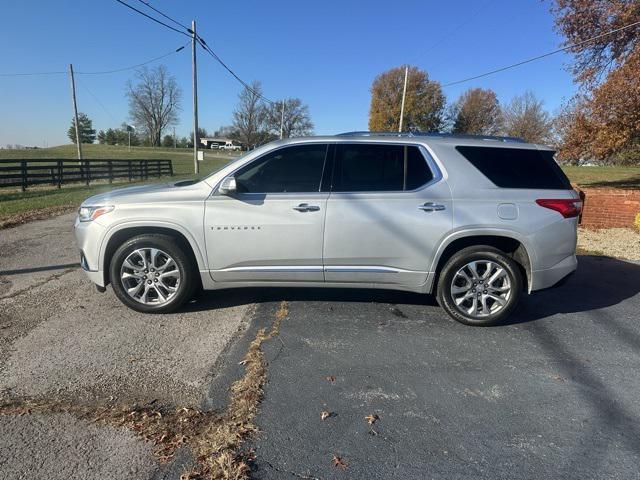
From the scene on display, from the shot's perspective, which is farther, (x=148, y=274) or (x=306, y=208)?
(x=148, y=274)

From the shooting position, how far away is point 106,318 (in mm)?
4246

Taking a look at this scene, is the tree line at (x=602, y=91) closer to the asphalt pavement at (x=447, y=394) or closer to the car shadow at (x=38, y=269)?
the asphalt pavement at (x=447, y=394)

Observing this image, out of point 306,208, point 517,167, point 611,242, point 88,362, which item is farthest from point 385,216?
point 611,242

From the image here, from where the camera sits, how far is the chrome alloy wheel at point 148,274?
4.22m

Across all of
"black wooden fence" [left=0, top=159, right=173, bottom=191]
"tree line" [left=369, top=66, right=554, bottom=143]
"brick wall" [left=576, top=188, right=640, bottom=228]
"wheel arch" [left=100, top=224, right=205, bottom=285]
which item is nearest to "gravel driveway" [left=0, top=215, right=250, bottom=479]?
"wheel arch" [left=100, top=224, right=205, bottom=285]

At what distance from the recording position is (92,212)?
4281mm

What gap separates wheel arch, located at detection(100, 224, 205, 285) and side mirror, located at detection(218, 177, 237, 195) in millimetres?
529

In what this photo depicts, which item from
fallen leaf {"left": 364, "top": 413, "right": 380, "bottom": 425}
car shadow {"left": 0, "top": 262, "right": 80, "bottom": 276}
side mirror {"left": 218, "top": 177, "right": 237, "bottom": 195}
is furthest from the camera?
car shadow {"left": 0, "top": 262, "right": 80, "bottom": 276}

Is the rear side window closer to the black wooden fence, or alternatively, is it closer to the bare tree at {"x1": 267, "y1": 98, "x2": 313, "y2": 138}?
the black wooden fence

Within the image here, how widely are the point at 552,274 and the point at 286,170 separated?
275 cm

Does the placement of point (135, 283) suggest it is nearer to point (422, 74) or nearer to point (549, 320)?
point (549, 320)

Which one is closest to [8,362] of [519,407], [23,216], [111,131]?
[519,407]

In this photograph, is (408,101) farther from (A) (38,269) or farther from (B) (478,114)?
(A) (38,269)

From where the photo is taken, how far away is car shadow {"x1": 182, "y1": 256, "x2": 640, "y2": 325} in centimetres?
471
